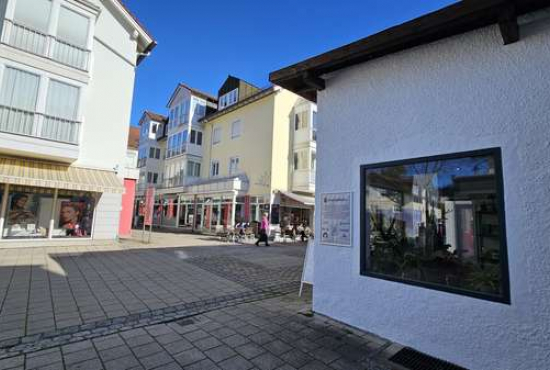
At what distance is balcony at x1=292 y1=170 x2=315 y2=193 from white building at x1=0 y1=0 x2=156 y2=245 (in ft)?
38.0

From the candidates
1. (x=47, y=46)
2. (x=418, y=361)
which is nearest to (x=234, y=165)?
(x=47, y=46)

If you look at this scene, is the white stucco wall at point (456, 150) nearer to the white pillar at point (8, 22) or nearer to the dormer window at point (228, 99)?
the white pillar at point (8, 22)

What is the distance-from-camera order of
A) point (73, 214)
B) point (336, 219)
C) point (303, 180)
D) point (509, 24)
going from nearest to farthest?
point (509, 24) → point (336, 219) → point (73, 214) → point (303, 180)

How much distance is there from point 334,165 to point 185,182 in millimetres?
23870

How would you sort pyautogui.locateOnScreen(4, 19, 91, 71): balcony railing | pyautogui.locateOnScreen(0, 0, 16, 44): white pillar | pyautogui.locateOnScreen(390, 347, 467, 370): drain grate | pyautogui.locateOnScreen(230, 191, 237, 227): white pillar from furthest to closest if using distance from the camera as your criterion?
pyautogui.locateOnScreen(230, 191, 237, 227): white pillar → pyautogui.locateOnScreen(4, 19, 91, 71): balcony railing → pyautogui.locateOnScreen(0, 0, 16, 44): white pillar → pyautogui.locateOnScreen(390, 347, 467, 370): drain grate

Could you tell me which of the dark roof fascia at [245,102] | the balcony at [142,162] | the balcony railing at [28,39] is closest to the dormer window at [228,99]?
the dark roof fascia at [245,102]

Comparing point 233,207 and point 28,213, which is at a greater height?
point 233,207

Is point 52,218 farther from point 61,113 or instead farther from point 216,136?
point 216,136

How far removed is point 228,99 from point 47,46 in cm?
1563

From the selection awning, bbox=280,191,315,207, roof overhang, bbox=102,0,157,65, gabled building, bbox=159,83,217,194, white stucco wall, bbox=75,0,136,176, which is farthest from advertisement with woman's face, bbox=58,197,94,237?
gabled building, bbox=159,83,217,194

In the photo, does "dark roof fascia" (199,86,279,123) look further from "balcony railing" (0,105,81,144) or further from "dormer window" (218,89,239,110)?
"balcony railing" (0,105,81,144)

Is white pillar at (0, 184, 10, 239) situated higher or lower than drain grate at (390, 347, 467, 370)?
higher

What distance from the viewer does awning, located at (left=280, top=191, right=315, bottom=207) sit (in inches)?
778

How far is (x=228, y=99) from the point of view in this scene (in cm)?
2648
